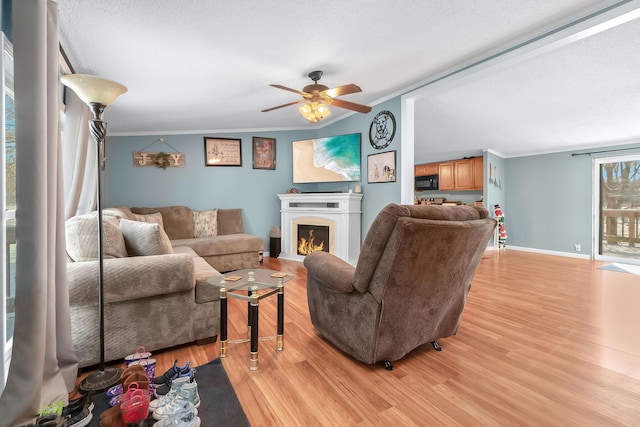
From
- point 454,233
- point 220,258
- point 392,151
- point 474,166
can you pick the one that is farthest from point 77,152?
point 474,166

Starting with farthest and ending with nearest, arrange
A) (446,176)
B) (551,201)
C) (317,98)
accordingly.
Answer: (446,176)
(551,201)
(317,98)

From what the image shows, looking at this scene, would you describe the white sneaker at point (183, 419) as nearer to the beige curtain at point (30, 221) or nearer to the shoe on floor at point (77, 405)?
the shoe on floor at point (77, 405)

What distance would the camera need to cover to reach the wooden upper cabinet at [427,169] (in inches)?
293

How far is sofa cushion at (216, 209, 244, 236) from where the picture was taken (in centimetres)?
500

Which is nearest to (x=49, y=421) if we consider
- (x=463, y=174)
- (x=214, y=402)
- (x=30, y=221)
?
(x=214, y=402)

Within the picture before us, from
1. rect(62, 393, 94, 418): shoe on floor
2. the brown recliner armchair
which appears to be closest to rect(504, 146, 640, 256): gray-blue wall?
the brown recliner armchair

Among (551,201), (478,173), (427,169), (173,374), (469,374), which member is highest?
(427,169)

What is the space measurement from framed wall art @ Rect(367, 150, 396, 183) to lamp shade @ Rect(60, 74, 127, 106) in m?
3.27

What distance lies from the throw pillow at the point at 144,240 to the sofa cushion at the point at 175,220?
2.39 metres

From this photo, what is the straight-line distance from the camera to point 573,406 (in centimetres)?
148

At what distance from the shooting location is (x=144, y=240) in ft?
7.07

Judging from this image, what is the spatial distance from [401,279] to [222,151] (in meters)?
4.49

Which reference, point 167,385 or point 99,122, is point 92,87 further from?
point 167,385

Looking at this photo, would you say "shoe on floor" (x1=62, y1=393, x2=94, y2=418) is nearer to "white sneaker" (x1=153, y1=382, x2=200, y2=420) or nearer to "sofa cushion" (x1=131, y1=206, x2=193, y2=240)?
"white sneaker" (x1=153, y1=382, x2=200, y2=420)
